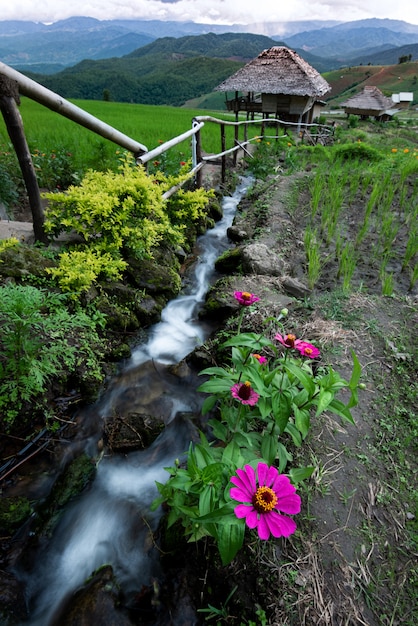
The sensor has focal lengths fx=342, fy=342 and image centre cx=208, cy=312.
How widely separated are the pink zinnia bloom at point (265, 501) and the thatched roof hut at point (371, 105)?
36.6 metres

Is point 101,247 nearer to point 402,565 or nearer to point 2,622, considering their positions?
point 2,622

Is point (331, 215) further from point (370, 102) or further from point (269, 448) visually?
point (370, 102)

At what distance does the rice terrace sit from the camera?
5.28 ft

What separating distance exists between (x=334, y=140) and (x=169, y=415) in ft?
64.0

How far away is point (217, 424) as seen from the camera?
2.03 metres

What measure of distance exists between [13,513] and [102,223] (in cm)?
253

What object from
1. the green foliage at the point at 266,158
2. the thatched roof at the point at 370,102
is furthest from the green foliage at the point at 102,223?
the thatched roof at the point at 370,102

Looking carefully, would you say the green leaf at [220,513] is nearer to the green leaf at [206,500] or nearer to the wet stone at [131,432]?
the green leaf at [206,500]

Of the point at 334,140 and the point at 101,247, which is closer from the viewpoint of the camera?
the point at 101,247

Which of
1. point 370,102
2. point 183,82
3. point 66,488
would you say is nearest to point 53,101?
point 66,488

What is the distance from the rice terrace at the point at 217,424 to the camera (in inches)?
63.4

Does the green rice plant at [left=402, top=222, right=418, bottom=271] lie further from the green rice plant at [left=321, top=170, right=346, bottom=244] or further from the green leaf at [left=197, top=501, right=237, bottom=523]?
the green leaf at [left=197, top=501, right=237, bottom=523]

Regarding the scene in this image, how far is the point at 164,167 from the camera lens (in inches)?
271

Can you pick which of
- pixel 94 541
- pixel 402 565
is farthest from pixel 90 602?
pixel 402 565
